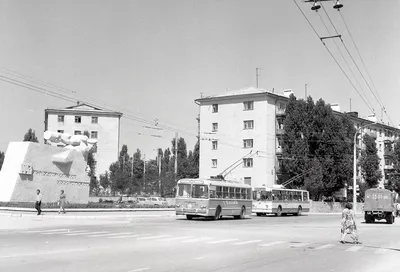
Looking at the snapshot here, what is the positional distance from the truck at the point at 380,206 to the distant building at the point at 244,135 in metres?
28.8

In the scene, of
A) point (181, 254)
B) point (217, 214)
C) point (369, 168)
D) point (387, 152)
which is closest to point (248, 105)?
point (369, 168)

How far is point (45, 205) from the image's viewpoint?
32469 mm

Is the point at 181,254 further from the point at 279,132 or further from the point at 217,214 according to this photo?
the point at 279,132

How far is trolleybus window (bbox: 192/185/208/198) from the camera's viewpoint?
101 ft

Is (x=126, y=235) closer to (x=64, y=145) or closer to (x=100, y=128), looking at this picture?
(x=64, y=145)

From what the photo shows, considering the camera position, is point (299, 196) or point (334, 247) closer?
point (334, 247)

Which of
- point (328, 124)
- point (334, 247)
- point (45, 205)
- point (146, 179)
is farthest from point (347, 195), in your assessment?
point (334, 247)

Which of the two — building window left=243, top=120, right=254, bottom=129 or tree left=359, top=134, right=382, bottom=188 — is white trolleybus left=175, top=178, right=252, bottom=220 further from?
tree left=359, top=134, right=382, bottom=188

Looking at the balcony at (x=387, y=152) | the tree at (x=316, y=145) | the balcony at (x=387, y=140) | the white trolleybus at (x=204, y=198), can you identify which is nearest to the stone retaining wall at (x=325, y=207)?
the tree at (x=316, y=145)

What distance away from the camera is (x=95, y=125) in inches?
3440

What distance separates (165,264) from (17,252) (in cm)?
409

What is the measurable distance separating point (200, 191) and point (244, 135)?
1399 inches

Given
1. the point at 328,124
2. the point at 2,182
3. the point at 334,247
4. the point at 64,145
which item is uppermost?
the point at 328,124

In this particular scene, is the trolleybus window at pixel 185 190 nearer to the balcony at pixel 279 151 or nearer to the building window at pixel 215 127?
the balcony at pixel 279 151
